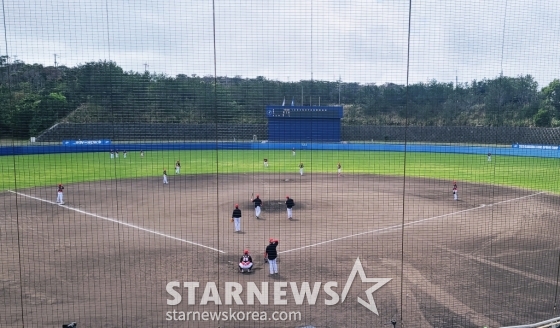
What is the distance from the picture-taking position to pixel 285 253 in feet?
28.3

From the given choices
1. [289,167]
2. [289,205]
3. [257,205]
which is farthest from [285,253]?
[289,167]

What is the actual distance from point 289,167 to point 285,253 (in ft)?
50.9

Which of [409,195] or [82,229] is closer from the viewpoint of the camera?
[82,229]

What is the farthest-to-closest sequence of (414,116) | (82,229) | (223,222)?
1. (414,116)
2. (223,222)
3. (82,229)

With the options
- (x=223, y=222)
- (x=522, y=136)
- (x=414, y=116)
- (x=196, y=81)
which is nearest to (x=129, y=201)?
(x=223, y=222)

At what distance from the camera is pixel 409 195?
15.5 m

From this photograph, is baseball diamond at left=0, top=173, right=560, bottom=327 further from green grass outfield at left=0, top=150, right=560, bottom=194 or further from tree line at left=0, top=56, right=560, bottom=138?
green grass outfield at left=0, top=150, right=560, bottom=194

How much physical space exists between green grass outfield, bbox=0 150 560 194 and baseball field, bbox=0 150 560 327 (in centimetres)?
105

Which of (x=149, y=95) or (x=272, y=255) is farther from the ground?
(x=149, y=95)

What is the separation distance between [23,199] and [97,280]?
31.1 ft

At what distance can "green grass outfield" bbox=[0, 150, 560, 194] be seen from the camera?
19219 mm

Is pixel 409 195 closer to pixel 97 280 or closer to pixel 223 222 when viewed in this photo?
pixel 223 222

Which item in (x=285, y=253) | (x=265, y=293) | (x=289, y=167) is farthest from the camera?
(x=289, y=167)

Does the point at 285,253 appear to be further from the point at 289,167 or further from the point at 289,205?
the point at 289,167
